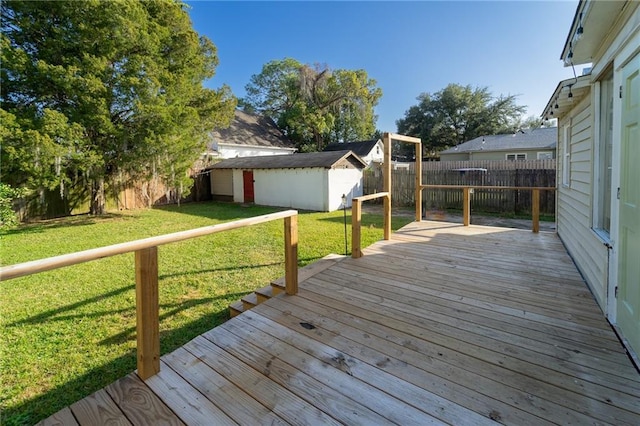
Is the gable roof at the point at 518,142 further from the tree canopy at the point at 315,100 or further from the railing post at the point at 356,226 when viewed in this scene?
the railing post at the point at 356,226

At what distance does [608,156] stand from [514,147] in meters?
18.0

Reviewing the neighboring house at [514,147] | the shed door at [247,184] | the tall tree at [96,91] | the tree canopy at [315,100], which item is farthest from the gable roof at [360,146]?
the tall tree at [96,91]

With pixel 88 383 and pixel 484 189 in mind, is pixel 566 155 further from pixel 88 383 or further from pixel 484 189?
pixel 88 383

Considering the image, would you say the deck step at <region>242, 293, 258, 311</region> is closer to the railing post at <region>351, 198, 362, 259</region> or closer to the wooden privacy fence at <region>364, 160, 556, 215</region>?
the railing post at <region>351, 198, 362, 259</region>

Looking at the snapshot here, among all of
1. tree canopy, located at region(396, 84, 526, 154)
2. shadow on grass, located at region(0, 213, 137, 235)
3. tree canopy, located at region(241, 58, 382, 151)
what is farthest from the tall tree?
tree canopy, located at region(396, 84, 526, 154)

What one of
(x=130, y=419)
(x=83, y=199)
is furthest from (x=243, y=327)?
(x=83, y=199)

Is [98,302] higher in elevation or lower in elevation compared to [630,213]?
lower

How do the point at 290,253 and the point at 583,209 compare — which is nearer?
the point at 290,253

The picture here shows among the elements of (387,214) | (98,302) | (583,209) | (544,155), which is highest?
(544,155)

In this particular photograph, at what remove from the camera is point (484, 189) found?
10859 mm

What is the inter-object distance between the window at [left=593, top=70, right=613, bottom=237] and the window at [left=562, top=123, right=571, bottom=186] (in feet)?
6.21

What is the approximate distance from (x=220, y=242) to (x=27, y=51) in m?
7.27

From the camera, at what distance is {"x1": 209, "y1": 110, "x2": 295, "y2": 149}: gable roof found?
18.2m

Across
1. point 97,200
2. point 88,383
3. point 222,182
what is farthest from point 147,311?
point 222,182
